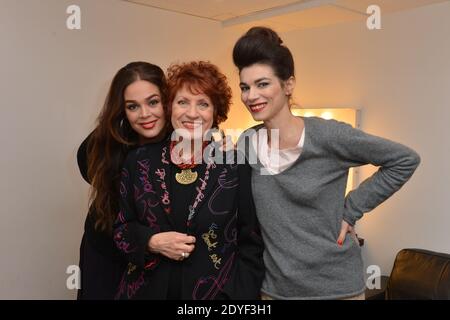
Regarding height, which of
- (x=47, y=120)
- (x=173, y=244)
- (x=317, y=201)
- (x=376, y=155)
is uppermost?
(x=47, y=120)

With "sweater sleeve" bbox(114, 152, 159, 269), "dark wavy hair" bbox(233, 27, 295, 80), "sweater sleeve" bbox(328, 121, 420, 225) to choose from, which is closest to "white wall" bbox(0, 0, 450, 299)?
"sweater sleeve" bbox(114, 152, 159, 269)

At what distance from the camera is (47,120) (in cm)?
240

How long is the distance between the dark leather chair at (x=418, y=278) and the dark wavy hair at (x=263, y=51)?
152 cm

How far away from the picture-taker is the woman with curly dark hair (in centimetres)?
154

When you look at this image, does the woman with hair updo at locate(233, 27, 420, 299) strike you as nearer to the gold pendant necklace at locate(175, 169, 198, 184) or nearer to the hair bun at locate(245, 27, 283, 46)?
the hair bun at locate(245, 27, 283, 46)

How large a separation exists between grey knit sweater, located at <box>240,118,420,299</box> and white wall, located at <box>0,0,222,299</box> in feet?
5.02

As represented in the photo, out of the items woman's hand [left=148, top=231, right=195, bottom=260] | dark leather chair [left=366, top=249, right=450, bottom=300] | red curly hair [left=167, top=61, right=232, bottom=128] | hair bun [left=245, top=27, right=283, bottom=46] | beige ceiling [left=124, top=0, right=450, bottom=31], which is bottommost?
dark leather chair [left=366, top=249, right=450, bottom=300]

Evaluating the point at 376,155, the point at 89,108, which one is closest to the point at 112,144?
the point at 376,155

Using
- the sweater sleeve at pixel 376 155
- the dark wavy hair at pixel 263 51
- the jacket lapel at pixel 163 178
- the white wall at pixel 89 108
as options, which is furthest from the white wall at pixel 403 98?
the jacket lapel at pixel 163 178

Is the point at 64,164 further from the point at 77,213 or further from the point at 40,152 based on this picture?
the point at 77,213

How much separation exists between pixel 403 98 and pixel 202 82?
5.67 ft

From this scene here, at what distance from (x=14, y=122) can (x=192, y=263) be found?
1.52 m

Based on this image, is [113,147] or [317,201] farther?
[113,147]

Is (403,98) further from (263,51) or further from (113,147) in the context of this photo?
(113,147)
